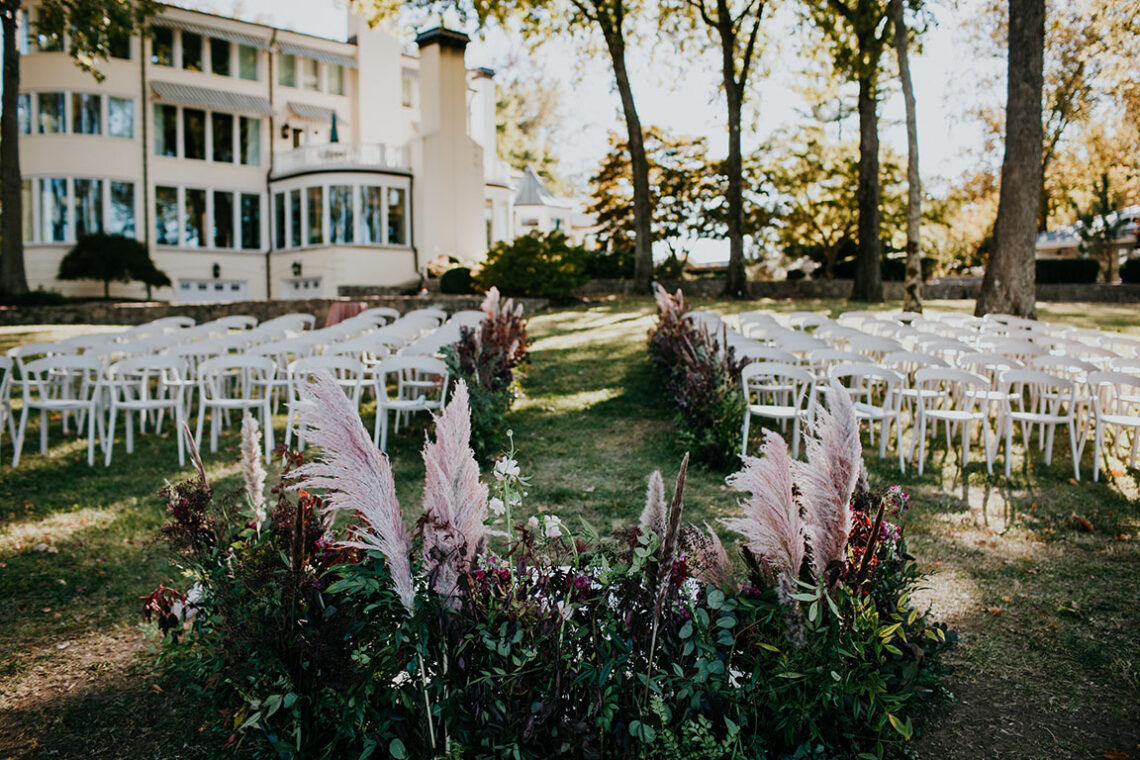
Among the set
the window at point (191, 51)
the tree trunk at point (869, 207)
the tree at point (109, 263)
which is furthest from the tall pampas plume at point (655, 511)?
the window at point (191, 51)

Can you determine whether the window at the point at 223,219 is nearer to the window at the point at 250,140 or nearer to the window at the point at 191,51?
the window at the point at 250,140

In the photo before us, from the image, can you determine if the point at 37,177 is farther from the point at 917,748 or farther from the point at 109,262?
the point at 917,748

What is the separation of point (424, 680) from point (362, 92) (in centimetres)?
2966

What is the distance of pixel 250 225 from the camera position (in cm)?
A: 2814

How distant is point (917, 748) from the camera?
3.42m

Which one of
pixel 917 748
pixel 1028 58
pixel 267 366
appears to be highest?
pixel 1028 58

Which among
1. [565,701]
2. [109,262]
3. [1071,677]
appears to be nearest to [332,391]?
[565,701]

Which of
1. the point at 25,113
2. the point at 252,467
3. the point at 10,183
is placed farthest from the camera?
the point at 25,113

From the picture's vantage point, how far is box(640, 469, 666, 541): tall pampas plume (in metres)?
2.60

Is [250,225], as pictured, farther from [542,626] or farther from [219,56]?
[542,626]

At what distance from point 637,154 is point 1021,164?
36.1ft

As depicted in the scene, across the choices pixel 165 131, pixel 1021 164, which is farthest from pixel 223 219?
pixel 1021 164

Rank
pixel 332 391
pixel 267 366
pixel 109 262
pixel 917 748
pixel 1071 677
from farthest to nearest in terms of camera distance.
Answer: pixel 109 262 → pixel 267 366 → pixel 1071 677 → pixel 917 748 → pixel 332 391

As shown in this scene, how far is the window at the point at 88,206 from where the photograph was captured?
83.2ft
